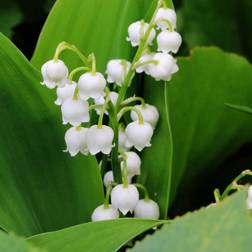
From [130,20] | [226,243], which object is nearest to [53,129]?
[130,20]

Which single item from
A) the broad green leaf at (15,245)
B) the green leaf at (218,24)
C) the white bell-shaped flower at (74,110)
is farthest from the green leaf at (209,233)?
the green leaf at (218,24)

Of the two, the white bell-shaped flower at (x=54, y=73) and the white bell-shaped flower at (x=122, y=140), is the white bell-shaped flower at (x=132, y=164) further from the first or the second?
the white bell-shaped flower at (x=54, y=73)

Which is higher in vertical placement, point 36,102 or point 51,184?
point 36,102

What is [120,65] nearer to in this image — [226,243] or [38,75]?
[38,75]

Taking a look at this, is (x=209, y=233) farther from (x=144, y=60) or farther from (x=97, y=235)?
(x=144, y=60)

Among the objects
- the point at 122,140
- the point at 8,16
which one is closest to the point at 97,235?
the point at 122,140
